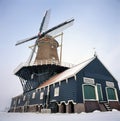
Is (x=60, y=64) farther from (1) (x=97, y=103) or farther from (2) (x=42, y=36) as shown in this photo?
(1) (x=97, y=103)

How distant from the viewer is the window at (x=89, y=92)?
13188 mm

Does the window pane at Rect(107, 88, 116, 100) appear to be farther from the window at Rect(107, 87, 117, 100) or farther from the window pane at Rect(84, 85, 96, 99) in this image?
the window pane at Rect(84, 85, 96, 99)

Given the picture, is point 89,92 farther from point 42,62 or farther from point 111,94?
Answer: point 42,62

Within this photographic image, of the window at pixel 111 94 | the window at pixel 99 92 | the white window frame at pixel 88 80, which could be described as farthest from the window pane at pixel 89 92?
the window at pixel 111 94

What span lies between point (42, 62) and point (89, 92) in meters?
11.1

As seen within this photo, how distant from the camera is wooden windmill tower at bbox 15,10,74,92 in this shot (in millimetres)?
22491

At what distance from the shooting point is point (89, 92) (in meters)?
13.5

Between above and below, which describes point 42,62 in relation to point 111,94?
above

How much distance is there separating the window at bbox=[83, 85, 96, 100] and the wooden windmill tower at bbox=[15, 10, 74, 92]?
31.1ft

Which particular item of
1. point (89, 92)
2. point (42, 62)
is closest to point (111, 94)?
point (89, 92)

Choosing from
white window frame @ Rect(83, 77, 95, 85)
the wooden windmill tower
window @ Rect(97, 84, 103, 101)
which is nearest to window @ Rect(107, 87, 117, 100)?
window @ Rect(97, 84, 103, 101)

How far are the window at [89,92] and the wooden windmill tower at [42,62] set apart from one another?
374 inches

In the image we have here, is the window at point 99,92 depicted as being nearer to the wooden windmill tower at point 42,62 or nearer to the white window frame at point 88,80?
the white window frame at point 88,80

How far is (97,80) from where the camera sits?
1519 centimetres
